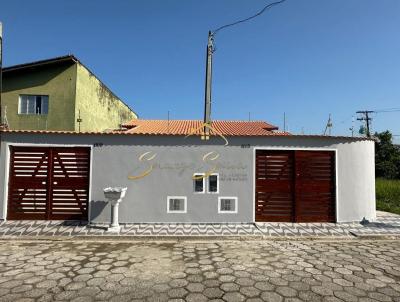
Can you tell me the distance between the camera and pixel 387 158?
39344mm

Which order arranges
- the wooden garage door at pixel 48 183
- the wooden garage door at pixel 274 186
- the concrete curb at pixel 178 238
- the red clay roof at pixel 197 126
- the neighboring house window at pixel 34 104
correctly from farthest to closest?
the red clay roof at pixel 197 126 < the neighboring house window at pixel 34 104 < the wooden garage door at pixel 274 186 < the wooden garage door at pixel 48 183 < the concrete curb at pixel 178 238

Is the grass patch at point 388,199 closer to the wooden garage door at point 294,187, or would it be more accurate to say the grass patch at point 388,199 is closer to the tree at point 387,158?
the wooden garage door at point 294,187

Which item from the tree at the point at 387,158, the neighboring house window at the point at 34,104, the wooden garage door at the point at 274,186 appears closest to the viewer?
the wooden garage door at the point at 274,186

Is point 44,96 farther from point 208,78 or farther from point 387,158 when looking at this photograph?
point 387,158

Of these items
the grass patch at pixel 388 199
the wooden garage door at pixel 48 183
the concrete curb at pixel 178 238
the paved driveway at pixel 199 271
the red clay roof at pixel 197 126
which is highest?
the red clay roof at pixel 197 126

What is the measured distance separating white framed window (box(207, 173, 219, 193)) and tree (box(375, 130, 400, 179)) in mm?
35578

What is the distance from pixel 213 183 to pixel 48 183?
18.1 ft

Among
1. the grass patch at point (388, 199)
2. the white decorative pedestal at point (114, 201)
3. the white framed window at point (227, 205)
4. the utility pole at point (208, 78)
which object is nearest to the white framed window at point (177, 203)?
Answer: the white framed window at point (227, 205)

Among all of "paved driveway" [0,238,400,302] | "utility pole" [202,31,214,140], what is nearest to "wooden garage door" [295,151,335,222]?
"paved driveway" [0,238,400,302]

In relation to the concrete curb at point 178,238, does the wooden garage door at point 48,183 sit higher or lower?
higher

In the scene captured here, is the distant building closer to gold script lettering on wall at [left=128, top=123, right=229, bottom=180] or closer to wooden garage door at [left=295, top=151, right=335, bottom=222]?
gold script lettering on wall at [left=128, top=123, right=229, bottom=180]

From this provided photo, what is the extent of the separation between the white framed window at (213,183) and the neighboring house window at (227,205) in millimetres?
355

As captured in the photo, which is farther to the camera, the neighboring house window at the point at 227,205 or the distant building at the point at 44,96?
the distant building at the point at 44,96

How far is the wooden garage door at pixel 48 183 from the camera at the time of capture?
995 centimetres
